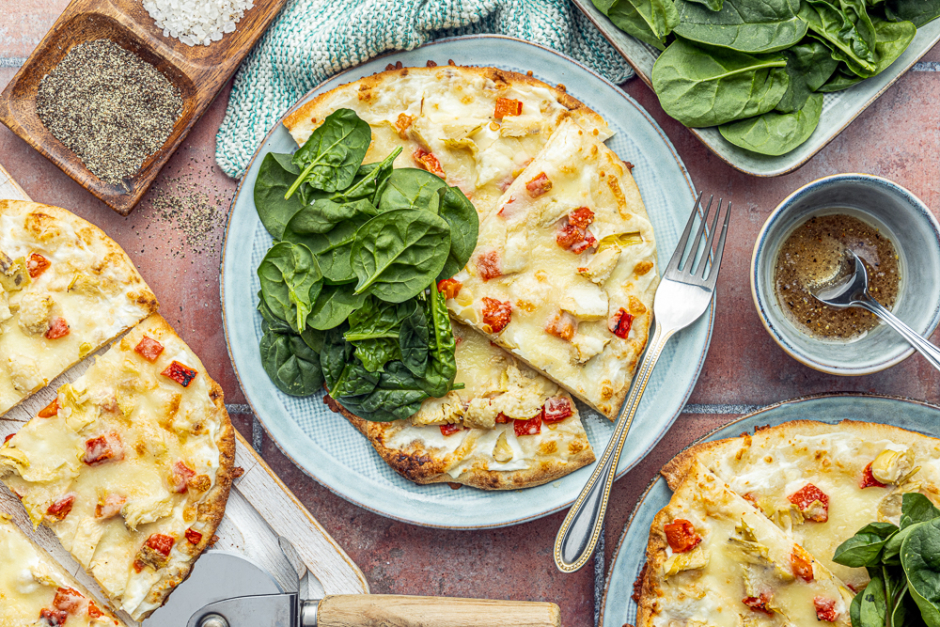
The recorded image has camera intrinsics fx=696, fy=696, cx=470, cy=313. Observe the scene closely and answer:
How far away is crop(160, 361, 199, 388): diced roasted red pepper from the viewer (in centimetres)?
384

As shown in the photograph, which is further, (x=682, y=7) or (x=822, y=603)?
(x=682, y=7)

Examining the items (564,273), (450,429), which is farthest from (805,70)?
(450,429)

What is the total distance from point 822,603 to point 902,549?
471 mm

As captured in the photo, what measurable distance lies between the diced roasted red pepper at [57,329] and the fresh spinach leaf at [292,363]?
1121 millimetres

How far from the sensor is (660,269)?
397cm

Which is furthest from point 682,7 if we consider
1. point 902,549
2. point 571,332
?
point 902,549

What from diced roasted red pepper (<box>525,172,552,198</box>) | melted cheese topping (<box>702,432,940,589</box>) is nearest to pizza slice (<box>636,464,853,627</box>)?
melted cheese topping (<box>702,432,940,589</box>)

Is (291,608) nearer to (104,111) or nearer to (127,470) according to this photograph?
(127,470)

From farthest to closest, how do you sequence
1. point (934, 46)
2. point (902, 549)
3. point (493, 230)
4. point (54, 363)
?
1. point (934, 46)
2. point (54, 363)
3. point (493, 230)
4. point (902, 549)

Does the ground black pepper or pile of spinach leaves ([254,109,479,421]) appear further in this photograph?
the ground black pepper

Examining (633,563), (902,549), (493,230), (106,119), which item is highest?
(106,119)

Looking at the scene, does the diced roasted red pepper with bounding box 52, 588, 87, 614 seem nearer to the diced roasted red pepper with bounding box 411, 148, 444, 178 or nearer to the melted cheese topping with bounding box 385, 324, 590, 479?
the melted cheese topping with bounding box 385, 324, 590, 479

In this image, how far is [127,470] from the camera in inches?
151

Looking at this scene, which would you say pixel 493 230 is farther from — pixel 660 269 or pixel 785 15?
pixel 785 15
